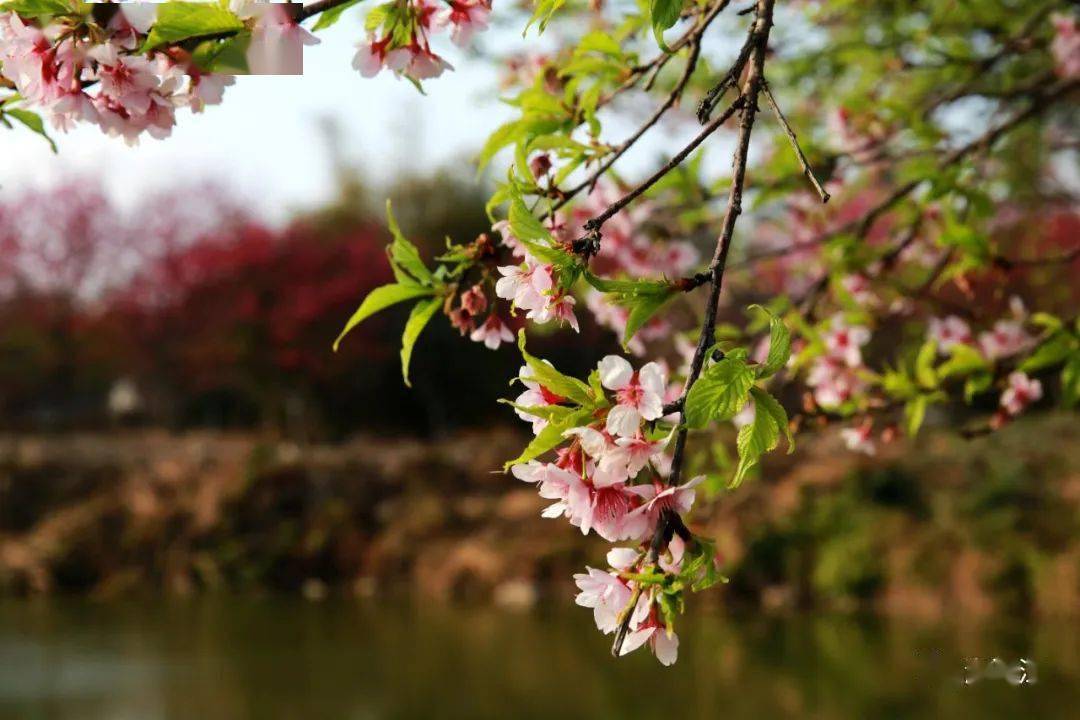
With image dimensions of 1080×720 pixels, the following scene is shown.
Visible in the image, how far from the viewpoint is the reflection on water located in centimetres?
562

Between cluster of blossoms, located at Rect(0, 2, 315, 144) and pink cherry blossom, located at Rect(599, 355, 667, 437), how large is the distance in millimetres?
444

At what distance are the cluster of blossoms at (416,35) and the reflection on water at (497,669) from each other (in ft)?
15.8

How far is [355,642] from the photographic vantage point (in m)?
6.96

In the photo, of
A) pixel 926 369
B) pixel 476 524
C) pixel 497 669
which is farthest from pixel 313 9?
pixel 476 524

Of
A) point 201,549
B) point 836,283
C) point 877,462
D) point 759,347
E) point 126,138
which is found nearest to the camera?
point 126,138

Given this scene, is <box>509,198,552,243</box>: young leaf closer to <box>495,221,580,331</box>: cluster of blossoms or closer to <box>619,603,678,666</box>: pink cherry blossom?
<box>495,221,580,331</box>: cluster of blossoms

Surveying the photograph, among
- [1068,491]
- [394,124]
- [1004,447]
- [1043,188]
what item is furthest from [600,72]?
[394,124]

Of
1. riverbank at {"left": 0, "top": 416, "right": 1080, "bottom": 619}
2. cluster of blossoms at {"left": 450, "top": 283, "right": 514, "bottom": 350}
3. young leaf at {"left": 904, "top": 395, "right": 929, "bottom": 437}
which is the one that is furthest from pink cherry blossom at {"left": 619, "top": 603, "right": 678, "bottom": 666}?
riverbank at {"left": 0, "top": 416, "right": 1080, "bottom": 619}

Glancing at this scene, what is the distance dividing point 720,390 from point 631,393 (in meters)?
0.07

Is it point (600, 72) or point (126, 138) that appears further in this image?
point (600, 72)

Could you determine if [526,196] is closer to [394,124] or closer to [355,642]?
[355,642]

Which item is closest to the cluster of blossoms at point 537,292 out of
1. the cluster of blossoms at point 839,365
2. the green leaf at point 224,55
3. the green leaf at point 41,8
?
the green leaf at point 224,55

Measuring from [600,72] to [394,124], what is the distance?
41.2ft

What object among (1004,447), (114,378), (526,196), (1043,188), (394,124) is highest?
(526,196)
